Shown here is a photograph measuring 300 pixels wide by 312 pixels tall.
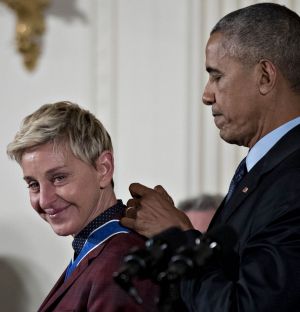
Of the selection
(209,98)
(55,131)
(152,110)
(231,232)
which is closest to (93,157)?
(55,131)

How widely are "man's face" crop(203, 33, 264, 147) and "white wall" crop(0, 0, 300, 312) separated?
1.54m

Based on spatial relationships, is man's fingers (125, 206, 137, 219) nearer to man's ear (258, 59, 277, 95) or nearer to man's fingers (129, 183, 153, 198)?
man's fingers (129, 183, 153, 198)

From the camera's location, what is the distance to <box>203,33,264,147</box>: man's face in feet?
6.57

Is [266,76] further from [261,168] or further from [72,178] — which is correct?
[72,178]

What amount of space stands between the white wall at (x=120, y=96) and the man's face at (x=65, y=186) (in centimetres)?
144

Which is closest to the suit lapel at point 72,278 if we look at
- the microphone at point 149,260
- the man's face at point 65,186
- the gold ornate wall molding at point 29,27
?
the man's face at point 65,186

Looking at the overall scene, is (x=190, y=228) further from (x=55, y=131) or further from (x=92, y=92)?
(x=92, y=92)

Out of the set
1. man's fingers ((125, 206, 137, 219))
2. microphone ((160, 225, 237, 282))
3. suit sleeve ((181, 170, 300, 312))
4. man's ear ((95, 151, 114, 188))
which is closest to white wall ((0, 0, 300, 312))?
man's ear ((95, 151, 114, 188))

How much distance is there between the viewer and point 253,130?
2.02 m

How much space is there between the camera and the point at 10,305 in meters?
3.74

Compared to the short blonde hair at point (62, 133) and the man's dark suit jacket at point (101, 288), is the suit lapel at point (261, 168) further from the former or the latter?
the short blonde hair at point (62, 133)

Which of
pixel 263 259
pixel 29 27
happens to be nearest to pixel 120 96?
pixel 29 27

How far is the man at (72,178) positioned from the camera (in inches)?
83.0

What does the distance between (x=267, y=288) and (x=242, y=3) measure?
1994mm
